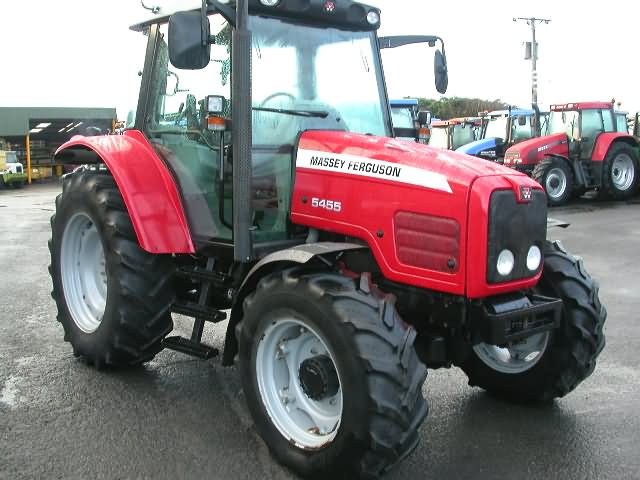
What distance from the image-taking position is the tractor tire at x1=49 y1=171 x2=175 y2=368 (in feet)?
14.2

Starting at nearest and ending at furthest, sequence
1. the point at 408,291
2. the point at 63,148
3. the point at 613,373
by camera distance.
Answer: the point at 408,291
the point at 613,373
the point at 63,148

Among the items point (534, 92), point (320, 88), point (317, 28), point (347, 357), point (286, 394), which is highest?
point (534, 92)

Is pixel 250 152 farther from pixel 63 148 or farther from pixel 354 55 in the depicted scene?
pixel 63 148

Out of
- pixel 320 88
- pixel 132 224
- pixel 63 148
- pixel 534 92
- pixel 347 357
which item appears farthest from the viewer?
pixel 534 92

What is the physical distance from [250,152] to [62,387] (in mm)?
A: 2078

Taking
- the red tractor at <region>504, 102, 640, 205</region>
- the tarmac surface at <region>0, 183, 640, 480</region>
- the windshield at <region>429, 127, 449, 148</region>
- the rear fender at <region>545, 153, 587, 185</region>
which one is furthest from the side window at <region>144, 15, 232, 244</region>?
the windshield at <region>429, 127, 449, 148</region>

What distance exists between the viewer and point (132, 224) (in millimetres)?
4426

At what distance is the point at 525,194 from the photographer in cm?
336

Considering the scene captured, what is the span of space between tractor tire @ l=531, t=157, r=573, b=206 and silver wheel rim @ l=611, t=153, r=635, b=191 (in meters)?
1.50

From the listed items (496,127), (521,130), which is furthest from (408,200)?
(496,127)

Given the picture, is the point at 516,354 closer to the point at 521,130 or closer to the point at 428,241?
the point at 428,241

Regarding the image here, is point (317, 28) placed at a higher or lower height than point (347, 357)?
higher

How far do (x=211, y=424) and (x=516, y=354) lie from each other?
6.10ft

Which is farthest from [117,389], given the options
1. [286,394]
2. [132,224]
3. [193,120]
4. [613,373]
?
[613,373]
